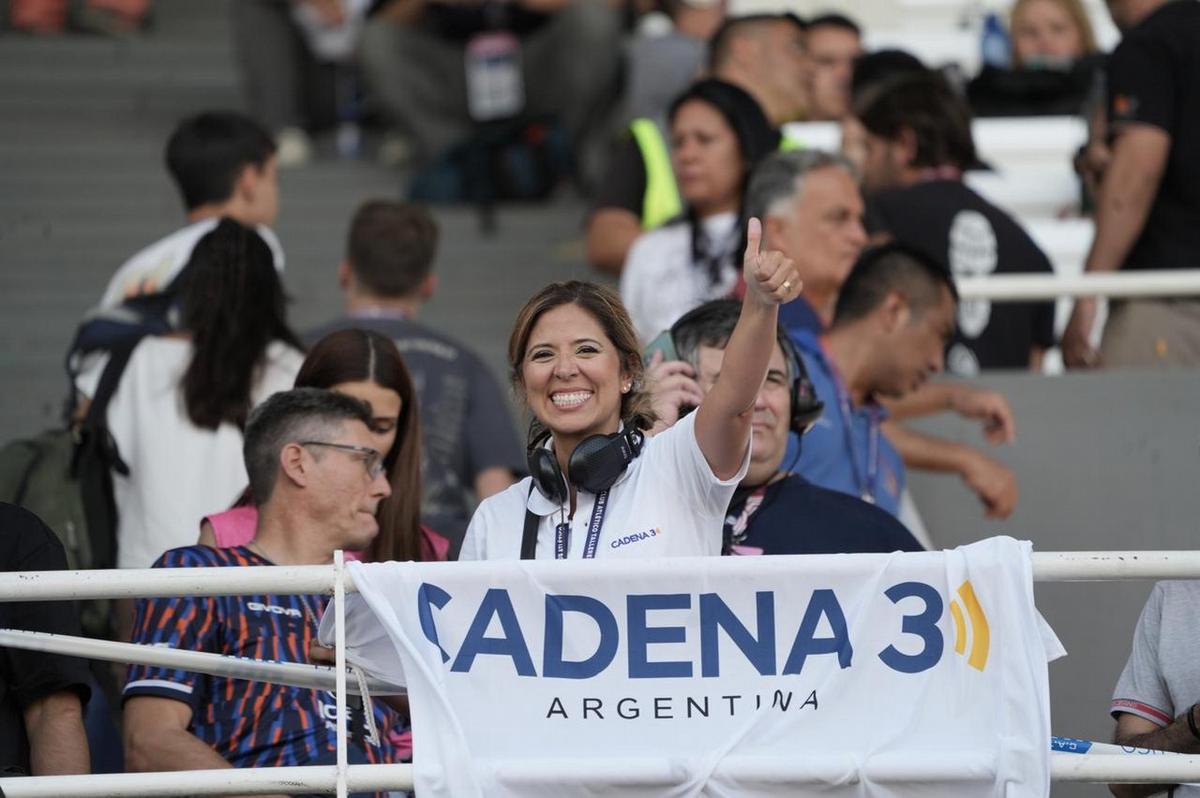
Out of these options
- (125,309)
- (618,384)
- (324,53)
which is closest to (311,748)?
(618,384)

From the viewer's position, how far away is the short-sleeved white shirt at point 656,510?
4.24 metres

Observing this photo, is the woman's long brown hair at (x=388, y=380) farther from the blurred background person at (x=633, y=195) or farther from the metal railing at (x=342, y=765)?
the blurred background person at (x=633, y=195)

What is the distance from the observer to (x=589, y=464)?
4.24m

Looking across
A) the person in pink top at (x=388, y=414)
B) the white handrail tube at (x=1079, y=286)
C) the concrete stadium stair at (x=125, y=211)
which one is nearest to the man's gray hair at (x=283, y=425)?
the person in pink top at (x=388, y=414)

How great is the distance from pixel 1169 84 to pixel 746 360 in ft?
12.5

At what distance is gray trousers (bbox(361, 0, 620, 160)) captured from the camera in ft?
31.9

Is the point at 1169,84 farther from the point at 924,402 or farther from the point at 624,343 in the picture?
the point at 624,343

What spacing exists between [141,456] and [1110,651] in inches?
100

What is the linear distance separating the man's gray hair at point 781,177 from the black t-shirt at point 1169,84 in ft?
3.99

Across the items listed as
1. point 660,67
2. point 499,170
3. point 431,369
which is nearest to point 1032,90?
point 660,67

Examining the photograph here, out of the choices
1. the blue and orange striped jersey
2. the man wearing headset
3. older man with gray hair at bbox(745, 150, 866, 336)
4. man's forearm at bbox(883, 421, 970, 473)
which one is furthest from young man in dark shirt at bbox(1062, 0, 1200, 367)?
the blue and orange striped jersey

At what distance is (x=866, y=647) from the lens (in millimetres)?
4059

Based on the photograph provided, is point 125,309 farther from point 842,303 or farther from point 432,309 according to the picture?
point 432,309

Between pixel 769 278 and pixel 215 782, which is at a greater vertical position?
pixel 769 278
